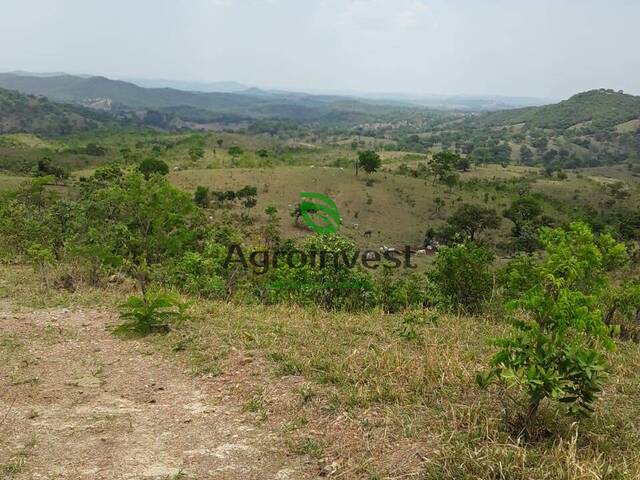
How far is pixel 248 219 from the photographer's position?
39469mm

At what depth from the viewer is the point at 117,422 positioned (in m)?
4.42

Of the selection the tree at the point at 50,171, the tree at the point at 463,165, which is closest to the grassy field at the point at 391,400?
the tree at the point at 50,171

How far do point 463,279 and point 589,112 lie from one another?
154m

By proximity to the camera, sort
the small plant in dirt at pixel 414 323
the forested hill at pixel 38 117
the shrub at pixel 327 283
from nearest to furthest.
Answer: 1. the small plant in dirt at pixel 414 323
2. the shrub at pixel 327 283
3. the forested hill at pixel 38 117

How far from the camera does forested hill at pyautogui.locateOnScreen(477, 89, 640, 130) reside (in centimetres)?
13225

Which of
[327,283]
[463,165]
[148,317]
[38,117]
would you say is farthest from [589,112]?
[148,317]

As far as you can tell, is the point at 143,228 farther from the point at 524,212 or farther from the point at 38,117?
the point at 38,117

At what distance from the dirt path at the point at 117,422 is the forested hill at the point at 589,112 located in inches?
5666

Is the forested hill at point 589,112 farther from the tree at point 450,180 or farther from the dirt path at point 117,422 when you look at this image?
the dirt path at point 117,422

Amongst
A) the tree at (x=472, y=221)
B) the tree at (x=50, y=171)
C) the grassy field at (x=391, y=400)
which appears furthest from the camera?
the tree at (x=50, y=171)

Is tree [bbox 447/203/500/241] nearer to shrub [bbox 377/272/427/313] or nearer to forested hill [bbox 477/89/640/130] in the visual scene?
shrub [bbox 377/272/427/313]

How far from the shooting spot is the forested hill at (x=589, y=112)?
434ft

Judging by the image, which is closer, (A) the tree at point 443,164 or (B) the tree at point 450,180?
(B) the tree at point 450,180

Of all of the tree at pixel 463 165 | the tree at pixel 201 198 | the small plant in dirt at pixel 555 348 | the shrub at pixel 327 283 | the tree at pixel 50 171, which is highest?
the small plant in dirt at pixel 555 348
